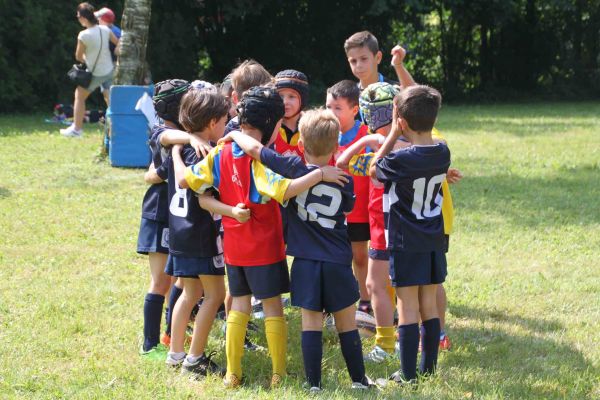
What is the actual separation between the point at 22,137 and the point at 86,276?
7.50 metres

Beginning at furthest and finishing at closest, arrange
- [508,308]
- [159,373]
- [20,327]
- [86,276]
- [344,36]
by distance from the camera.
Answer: [344,36] < [86,276] < [508,308] < [20,327] < [159,373]

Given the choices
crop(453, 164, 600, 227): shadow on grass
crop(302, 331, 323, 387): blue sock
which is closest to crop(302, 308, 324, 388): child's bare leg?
crop(302, 331, 323, 387): blue sock

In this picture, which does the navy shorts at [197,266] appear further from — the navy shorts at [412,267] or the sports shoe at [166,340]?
the navy shorts at [412,267]

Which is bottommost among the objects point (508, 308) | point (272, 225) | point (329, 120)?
point (508, 308)

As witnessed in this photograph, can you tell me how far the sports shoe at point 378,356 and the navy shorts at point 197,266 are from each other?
39.1 inches

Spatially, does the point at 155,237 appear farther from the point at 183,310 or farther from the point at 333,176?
the point at 333,176

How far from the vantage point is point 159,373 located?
4.66 metres

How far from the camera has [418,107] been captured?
4.39 meters

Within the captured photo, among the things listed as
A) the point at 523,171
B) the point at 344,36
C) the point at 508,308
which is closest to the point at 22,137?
the point at 523,171

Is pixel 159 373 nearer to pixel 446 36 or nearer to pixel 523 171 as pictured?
pixel 523 171

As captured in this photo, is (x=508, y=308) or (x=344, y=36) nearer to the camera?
(x=508, y=308)

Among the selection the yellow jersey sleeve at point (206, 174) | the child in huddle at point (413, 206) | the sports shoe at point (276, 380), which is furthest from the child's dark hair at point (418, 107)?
the sports shoe at point (276, 380)

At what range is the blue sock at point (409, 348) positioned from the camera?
4480 millimetres

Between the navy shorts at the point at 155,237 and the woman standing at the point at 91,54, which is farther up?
the woman standing at the point at 91,54
